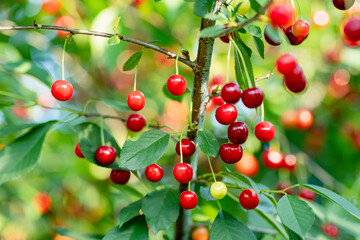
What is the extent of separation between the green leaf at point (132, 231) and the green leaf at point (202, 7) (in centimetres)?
57

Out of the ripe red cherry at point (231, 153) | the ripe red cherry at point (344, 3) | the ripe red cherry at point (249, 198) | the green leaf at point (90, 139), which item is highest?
the ripe red cherry at point (344, 3)

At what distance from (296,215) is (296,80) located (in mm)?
392

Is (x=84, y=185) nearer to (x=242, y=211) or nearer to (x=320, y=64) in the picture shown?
(x=242, y=211)

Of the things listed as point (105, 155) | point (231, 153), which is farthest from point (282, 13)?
point (105, 155)

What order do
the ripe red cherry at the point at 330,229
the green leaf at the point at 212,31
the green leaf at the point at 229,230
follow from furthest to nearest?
the ripe red cherry at the point at 330,229
the green leaf at the point at 229,230
the green leaf at the point at 212,31

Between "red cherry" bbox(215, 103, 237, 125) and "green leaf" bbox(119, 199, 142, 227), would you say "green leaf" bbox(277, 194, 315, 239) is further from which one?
"green leaf" bbox(119, 199, 142, 227)

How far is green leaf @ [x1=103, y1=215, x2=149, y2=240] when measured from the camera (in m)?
0.92

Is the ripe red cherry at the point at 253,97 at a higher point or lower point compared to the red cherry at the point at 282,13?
lower

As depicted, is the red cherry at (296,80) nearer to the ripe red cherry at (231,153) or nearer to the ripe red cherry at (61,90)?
the ripe red cherry at (231,153)

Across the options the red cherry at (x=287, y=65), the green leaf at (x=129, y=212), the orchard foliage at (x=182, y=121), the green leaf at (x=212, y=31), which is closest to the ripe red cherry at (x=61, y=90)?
the orchard foliage at (x=182, y=121)

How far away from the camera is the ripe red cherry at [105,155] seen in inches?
38.7

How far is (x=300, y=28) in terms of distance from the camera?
88 cm

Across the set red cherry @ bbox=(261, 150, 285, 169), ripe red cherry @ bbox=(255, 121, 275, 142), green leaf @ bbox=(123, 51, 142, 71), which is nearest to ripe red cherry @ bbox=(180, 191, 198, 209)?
ripe red cherry @ bbox=(255, 121, 275, 142)

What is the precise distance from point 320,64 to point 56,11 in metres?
1.95
